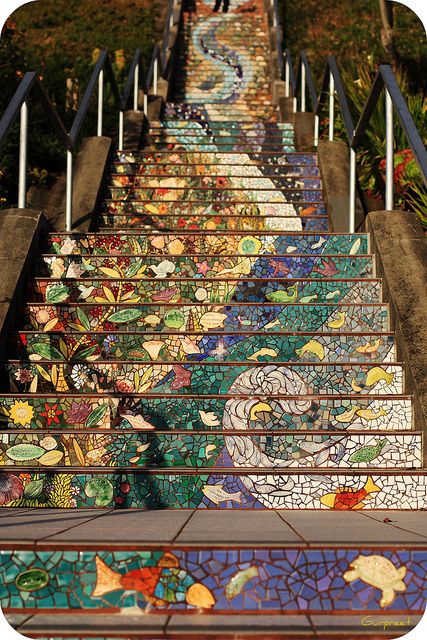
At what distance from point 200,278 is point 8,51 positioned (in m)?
5.26

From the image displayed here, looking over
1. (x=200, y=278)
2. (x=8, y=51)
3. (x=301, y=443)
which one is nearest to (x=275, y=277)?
(x=200, y=278)

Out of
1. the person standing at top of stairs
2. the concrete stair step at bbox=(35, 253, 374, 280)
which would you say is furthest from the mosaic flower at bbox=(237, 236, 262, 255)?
the person standing at top of stairs

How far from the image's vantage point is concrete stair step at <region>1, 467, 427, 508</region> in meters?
3.64

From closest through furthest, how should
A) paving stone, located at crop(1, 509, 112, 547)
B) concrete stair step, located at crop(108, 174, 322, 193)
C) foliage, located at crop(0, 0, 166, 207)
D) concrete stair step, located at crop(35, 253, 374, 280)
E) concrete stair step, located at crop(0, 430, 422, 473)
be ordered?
1. paving stone, located at crop(1, 509, 112, 547)
2. concrete stair step, located at crop(0, 430, 422, 473)
3. concrete stair step, located at crop(35, 253, 374, 280)
4. concrete stair step, located at crop(108, 174, 322, 193)
5. foliage, located at crop(0, 0, 166, 207)

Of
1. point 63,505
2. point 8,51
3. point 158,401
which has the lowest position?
point 63,505

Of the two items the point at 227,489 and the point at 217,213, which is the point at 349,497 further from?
the point at 217,213

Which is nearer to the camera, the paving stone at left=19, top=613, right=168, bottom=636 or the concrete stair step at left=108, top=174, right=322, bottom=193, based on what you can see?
the paving stone at left=19, top=613, right=168, bottom=636

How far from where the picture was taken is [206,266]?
5102mm

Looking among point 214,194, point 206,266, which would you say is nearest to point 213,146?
point 214,194

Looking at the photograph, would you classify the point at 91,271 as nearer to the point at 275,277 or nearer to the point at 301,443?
the point at 275,277

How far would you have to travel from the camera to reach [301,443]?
12.6 feet

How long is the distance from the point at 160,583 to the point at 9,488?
1.36 metres

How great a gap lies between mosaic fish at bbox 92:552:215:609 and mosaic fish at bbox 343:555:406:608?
0.47m

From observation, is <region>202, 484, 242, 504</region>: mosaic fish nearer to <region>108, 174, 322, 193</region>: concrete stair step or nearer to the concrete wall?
the concrete wall
